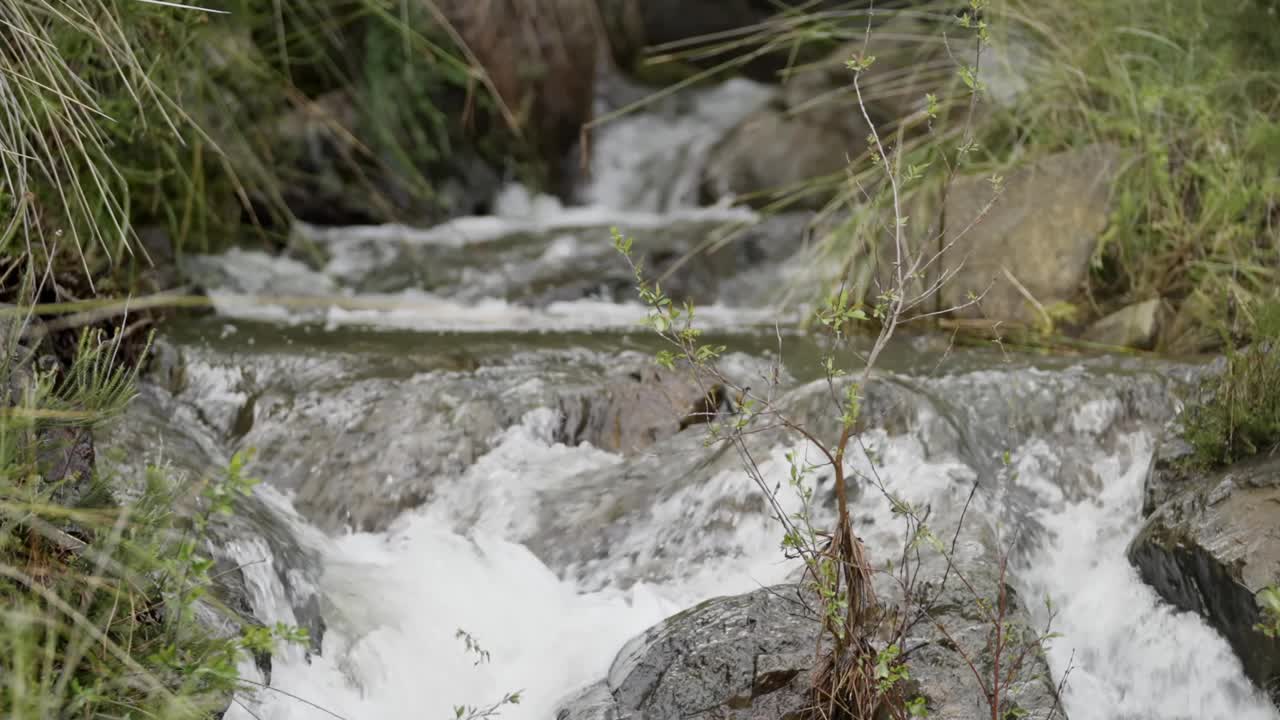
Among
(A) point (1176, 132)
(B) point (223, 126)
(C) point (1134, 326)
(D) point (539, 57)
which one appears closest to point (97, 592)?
(C) point (1134, 326)

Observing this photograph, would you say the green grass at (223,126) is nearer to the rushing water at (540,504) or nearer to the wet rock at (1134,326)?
the rushing water at (540,504)

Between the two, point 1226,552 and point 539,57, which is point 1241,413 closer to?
point 1226,552

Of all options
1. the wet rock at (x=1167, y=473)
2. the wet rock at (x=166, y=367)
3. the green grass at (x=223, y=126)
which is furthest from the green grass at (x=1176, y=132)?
the wet rock at (x=166, y=367)

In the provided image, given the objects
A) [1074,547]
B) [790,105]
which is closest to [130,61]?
[1074,547]

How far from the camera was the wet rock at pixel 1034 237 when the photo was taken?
4.25 meters

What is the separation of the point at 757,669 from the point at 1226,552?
102 cm

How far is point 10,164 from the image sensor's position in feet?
9.65

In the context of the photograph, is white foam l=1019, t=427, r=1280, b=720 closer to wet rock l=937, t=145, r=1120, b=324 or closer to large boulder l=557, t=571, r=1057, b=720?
large boulder l=557, t=571, r=1057, b=720

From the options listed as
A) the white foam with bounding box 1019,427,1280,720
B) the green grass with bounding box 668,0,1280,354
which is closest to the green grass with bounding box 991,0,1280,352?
the green grass with bounding box 668,0,1280,354

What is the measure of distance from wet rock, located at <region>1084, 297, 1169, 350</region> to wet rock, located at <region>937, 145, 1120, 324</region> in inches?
7.2

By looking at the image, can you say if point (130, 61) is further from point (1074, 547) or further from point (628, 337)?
point (1074, 547)

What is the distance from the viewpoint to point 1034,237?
4.31 m

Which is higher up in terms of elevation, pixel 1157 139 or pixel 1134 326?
pixel 1157 139

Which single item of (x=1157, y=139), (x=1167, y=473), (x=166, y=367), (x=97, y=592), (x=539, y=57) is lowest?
(x=166, y=367)
